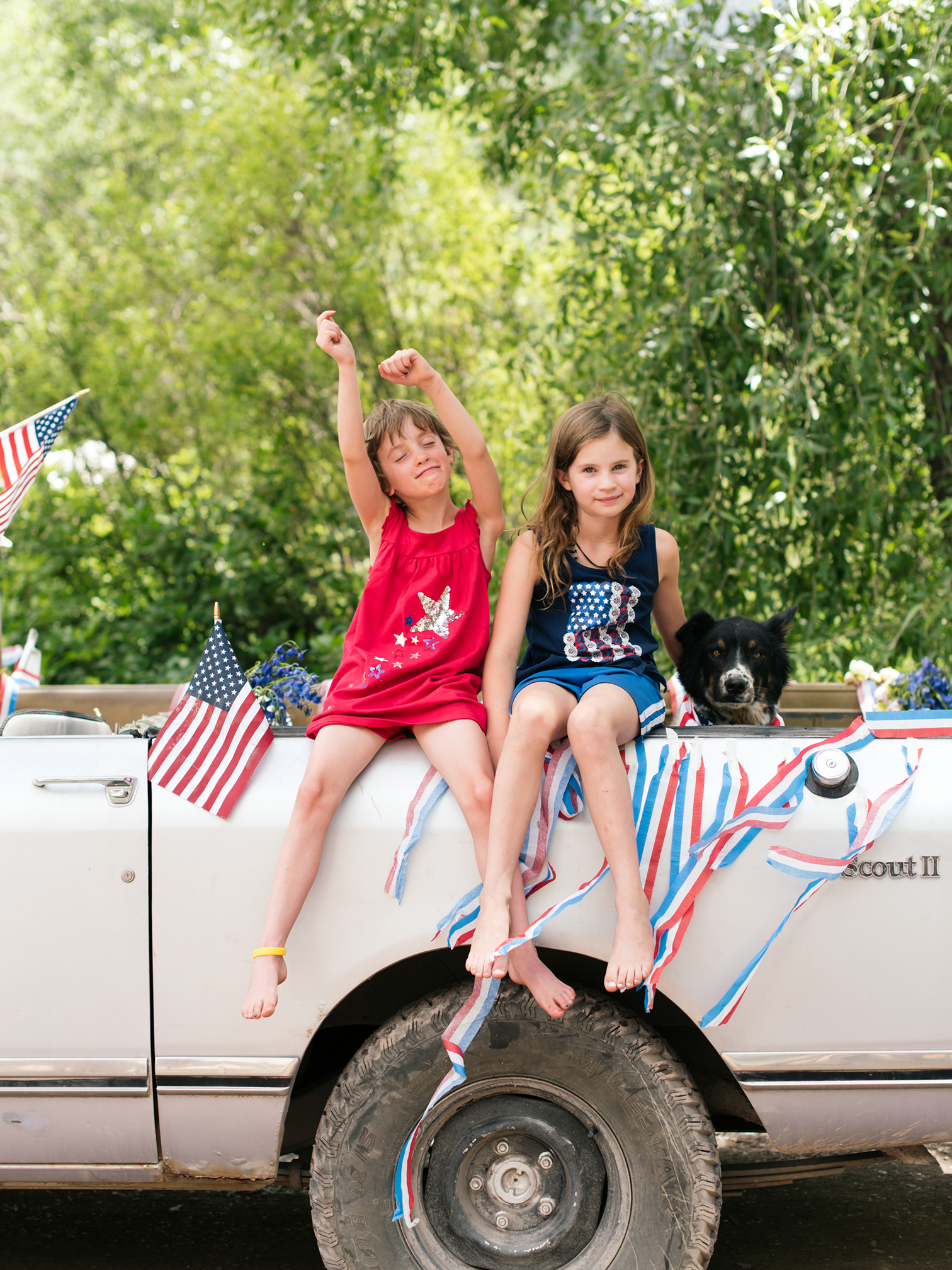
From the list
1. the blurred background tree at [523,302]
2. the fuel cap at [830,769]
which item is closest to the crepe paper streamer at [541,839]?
the fuel cap at [830,769]

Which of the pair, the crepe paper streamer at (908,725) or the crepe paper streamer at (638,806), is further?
the crepe paper streamer at (908,725)

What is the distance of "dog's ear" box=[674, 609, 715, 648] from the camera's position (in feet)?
11.0

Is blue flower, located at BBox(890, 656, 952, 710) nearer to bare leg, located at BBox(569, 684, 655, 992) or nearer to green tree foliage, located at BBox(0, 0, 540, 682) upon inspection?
bare leg, located at BBox(569, 684, 655, 992)

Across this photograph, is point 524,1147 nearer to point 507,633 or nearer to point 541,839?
point 541,839

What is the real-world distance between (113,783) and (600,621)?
1289 millimetres

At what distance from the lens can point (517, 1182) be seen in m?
2.41

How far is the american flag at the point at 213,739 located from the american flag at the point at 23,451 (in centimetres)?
158

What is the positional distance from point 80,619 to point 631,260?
5270mm

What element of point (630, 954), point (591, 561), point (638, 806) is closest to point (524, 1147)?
point (630, 954)

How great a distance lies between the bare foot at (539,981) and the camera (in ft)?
7.52

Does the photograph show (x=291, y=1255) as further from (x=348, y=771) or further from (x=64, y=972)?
(x=348, y=771)

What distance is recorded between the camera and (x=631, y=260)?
6109 millimetres

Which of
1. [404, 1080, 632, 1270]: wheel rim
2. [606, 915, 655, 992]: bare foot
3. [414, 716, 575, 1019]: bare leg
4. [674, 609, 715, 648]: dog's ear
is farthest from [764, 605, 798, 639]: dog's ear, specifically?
[404, 1080, 632, 1270]: wheel rim

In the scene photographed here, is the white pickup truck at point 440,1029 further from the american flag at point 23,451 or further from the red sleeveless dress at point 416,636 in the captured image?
the american flag at point 23,451
